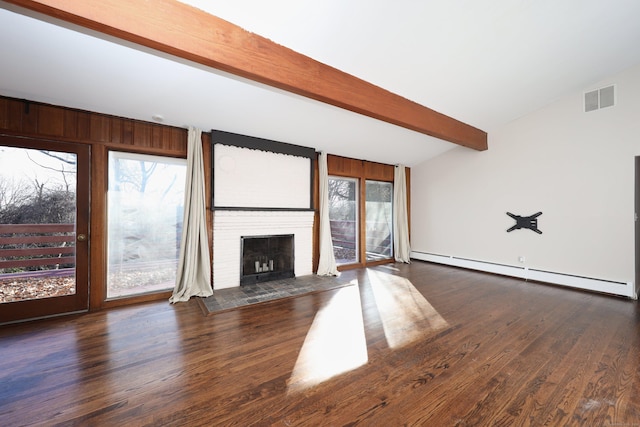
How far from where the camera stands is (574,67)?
3.45 m

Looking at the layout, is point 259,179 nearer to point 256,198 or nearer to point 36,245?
point 256,198

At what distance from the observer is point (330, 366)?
1995 mm

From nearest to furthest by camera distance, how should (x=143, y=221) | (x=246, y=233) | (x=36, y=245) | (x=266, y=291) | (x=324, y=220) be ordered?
(x=36, y=245)
(x=143, y=221)
(x=266, y=291)
(x=246, y=233)
(x=324, y=220)

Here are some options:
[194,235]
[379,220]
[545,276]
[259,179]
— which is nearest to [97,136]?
[194,235]

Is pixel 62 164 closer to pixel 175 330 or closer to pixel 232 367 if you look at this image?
pixel 175 330

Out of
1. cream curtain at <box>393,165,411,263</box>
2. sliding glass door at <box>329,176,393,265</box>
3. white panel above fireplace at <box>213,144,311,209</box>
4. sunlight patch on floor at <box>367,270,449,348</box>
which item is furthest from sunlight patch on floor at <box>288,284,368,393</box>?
cream curtain at <box>393,165,411,263</box>

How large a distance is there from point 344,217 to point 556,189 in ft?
12.3

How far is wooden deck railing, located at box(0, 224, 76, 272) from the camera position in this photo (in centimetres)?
275

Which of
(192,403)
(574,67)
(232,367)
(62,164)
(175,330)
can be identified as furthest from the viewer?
(574,67)

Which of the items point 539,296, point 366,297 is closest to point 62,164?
point 366,297

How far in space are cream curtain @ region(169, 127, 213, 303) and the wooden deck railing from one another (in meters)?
1.21

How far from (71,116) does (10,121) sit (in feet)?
1.67

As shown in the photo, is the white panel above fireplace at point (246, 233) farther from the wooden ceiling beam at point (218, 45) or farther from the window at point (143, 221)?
the wooden ceiling beam at point (218, 45)

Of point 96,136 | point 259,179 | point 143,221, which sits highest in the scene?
point 96,136
